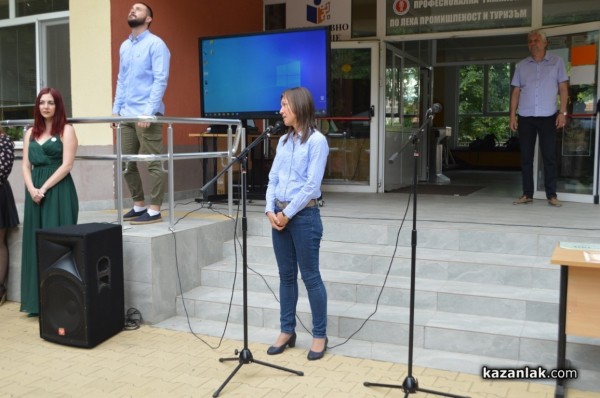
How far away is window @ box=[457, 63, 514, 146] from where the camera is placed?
1888 cm

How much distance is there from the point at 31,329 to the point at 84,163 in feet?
7.99

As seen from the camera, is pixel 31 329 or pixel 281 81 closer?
pixel 31 329

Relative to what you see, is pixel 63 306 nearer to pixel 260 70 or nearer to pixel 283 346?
pixel 283 346

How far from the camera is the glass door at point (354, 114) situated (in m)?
8.33

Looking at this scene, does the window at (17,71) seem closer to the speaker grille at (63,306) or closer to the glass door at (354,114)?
the glass door at (354,114)

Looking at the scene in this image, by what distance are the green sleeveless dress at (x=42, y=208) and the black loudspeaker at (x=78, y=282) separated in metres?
0.41

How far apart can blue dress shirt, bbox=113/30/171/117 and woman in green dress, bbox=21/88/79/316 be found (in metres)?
0.73

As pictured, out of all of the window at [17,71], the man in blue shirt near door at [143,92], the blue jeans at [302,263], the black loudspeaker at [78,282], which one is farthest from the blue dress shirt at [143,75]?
the window at [17,71]

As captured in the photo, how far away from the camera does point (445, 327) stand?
3.94 m

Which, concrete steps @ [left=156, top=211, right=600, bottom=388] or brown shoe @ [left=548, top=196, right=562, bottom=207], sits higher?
brown shoe @ [left=548, top=196, right=562, bottom=207]

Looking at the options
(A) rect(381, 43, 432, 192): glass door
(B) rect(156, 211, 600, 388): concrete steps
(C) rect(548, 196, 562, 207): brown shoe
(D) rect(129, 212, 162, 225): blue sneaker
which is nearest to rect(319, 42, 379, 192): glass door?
(A) rect(381, 43, 432, 192): glass door

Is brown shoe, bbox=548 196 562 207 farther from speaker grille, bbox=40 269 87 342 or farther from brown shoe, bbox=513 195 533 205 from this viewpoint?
speaker grille, bbox=40 269 87 342

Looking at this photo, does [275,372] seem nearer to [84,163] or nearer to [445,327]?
[445,327]

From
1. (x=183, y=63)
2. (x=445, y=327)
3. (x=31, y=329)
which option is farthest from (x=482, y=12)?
(x=31, y=329)
